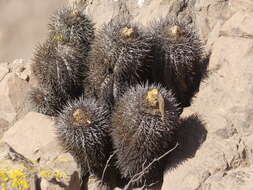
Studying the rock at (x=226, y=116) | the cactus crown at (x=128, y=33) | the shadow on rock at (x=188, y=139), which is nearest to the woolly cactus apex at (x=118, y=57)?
the cactus crown at (x=128, y=33)

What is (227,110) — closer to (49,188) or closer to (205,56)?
(205,56)

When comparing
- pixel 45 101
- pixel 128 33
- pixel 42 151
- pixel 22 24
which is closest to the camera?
pixel 128 33

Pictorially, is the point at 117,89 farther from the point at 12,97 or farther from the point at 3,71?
the point at 3,71

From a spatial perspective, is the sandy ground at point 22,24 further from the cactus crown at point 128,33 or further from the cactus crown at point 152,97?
the cactus crown at point 152,97

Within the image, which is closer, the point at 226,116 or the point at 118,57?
the point at 118,57

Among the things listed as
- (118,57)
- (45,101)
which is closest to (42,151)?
(45,101)

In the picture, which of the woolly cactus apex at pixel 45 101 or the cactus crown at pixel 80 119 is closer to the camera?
the cactus crown at pixel 80 119

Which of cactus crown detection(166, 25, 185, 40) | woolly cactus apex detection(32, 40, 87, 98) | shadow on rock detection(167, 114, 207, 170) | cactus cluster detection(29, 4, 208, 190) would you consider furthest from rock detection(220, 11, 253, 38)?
woolly cactus apex detection(32, 40, 87, 98)
